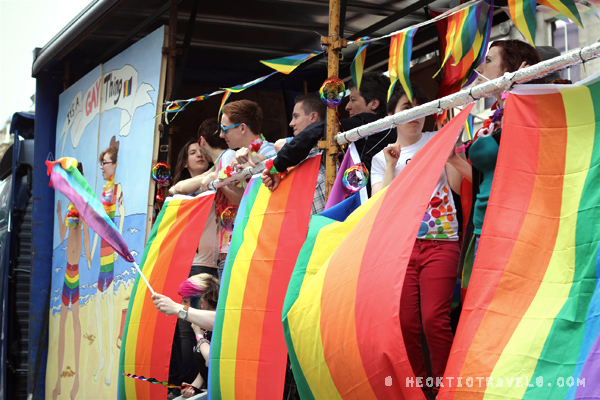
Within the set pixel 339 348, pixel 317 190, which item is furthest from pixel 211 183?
pixel 339 348

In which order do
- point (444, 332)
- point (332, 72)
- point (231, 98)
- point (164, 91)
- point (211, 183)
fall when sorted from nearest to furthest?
point (444, 332), point (332, 72), point (211, 183), point (164, 91), point (231, 98)

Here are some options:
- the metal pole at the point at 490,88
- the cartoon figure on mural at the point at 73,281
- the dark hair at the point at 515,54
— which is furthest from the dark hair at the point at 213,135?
the dark hair at the point at 515,54

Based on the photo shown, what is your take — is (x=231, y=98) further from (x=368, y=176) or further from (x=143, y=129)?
(x=368, y=176)

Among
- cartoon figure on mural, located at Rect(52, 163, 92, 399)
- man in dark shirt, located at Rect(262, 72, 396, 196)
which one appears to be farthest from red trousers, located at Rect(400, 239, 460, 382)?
cartoon figure on mural, located at Rect(52, 163, 92, 399)

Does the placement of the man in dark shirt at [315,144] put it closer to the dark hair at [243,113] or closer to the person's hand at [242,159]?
the person's hand at [242,159]

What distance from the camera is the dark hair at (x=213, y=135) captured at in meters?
6.23

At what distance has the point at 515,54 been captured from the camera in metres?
3.50

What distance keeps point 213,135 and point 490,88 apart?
3.39 meters

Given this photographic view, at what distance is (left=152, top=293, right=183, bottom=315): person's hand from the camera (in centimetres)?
496

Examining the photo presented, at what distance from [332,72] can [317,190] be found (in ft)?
2.35

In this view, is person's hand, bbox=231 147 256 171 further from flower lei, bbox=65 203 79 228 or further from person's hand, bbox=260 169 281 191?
flower lei, bbox=65 203 79 228

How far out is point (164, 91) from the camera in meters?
6.91

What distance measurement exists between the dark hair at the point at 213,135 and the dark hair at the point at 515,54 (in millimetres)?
3099

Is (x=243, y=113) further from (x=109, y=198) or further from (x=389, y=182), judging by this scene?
(x=109, y=198)
